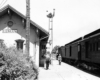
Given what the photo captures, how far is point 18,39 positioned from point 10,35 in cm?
106

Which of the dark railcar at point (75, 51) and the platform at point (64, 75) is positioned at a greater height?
the dark railcar at point (75, 51)

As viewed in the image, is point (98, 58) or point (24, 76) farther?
point (98, 58)

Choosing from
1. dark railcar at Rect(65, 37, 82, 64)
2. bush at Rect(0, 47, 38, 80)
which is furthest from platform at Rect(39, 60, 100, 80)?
dark railcar at Rect(65, 37, 82, 64)

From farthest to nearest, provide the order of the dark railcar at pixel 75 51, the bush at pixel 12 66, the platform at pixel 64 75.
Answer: the dark railcar at pixel 75 51 < the platform at pixel 64 75 < the bush at pixel 12 66

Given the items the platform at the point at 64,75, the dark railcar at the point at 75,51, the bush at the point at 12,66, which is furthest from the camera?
the dark railcar at the point at 75,51

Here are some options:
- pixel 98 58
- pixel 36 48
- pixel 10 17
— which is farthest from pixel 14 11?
pixel 98 58

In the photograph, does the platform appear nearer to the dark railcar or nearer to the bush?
the bush

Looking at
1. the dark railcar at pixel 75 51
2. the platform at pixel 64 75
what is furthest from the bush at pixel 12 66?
the dark railcar at pixel 75 51

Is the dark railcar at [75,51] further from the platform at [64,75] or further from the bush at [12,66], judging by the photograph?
the bush at [12,66]

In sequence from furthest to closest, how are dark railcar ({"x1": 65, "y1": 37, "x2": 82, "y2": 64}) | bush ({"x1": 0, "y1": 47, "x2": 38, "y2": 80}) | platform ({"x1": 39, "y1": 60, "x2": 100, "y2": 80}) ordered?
dark railcar ({"x1": 65, "y1": 37, "x2": 82, "y2": 64})
platform ({"x1": 39, "y1": 60, "x2": 100, "y2": 80})
bush ({"x1": 0, "y1": 47, "x2": 38, "y2": 80})

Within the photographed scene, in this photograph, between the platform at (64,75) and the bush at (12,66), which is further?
the platform at (64,75)

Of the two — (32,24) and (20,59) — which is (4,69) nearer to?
(20,59)

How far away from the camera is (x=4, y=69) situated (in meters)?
7.75

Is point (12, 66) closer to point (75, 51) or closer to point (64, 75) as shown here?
point (64, 75)
